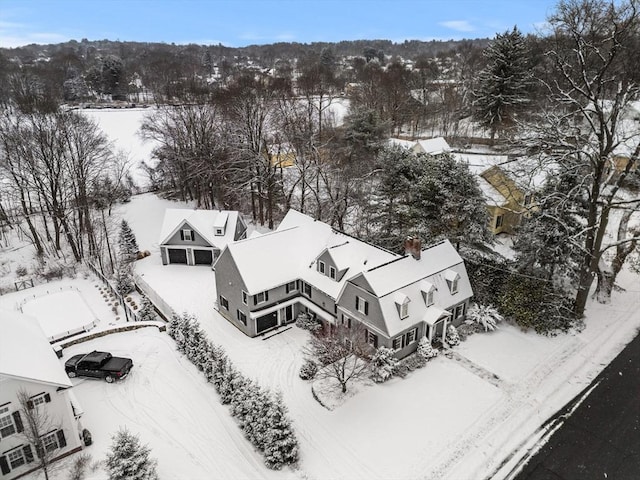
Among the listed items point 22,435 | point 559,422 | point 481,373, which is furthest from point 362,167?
point 22,435

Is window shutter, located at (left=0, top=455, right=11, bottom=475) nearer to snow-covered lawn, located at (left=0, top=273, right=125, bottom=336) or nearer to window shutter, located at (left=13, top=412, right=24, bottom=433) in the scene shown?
window shutter, located at (left=13, top=412, right=24, bottom=433)

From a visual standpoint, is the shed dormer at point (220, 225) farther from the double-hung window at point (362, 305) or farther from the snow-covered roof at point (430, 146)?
the snow-covered roof at point (430, 146)

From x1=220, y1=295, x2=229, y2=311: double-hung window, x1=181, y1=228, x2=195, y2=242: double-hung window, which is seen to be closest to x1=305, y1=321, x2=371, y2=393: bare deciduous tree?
x1=220, y1=295, x2=229, y2=311: double-hung window

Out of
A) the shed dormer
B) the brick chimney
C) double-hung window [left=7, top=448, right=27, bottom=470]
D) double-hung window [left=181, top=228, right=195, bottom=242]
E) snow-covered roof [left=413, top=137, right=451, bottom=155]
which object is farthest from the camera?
snow-covered roof [left=413, top=137, right=451, bottom=155]

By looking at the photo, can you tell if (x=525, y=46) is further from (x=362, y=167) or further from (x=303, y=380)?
(x=303, y=380)

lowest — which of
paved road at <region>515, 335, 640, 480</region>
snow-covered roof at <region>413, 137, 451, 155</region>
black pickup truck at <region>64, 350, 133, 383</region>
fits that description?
paved road at <region>515, 335, 640, 480</region>

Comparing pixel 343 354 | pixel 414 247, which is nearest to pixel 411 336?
pixel 343 354

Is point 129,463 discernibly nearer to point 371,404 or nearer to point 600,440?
point 371,404

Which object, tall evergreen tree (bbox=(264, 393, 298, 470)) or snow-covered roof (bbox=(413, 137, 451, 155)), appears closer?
tall evergreen tree (bbox=(264, 393, 298, 470))
